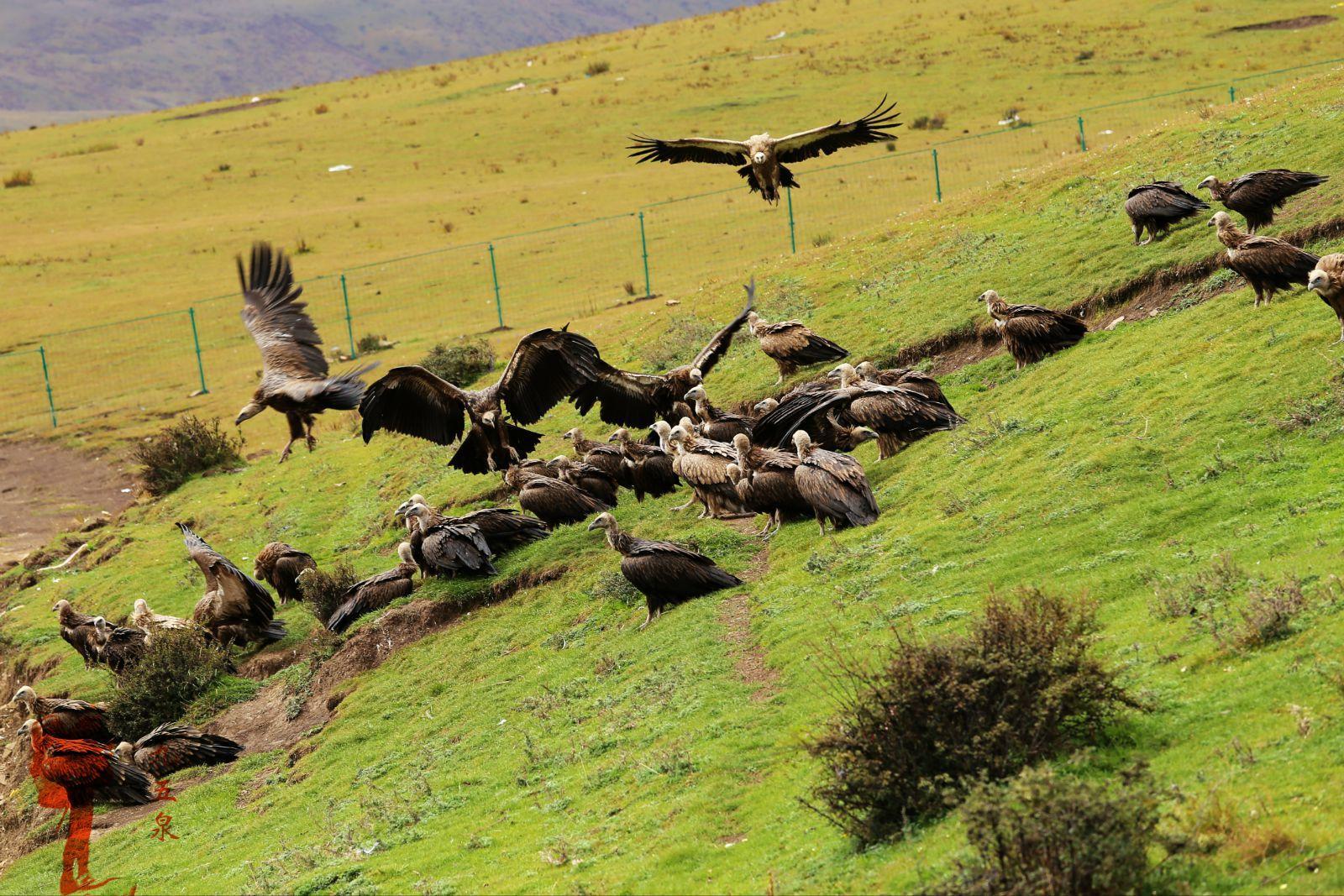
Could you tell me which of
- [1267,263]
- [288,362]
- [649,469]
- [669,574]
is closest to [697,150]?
[649,469]

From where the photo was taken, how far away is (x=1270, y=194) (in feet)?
60.3

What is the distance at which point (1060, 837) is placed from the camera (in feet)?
20.7

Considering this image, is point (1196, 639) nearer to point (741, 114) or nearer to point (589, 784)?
point (589, 784)

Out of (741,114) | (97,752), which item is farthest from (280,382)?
(741,114)

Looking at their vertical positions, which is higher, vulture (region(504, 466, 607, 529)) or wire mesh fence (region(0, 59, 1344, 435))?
wire mesh fence (region(0, 59, 1344, 435))

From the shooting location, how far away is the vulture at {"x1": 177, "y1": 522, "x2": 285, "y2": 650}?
19.3 meters

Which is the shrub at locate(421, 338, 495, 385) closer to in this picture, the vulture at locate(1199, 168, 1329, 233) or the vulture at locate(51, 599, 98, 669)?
the vulture at locate(51, 599, 98, 669)

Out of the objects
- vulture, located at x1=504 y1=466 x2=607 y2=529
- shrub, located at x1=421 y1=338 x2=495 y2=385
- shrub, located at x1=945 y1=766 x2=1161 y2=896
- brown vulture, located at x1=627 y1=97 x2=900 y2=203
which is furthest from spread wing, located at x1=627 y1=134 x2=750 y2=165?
shrub, located at x1=945 y1=766 x2=1161 y2=896

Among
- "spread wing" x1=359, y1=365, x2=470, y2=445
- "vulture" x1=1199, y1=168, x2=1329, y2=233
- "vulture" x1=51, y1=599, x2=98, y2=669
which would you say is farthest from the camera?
"vulture" x1=51, y1=599, x2=98, y2=669

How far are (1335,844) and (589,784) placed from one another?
18.9 ft

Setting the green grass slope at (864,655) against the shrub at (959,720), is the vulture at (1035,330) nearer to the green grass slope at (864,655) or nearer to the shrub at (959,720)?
the green grass slope at (864,655)

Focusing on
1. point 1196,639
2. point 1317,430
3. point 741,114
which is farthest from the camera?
point 741,114

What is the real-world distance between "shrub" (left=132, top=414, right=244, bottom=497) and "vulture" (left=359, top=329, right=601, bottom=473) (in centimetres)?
1225

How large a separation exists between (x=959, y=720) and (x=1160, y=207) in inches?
567
